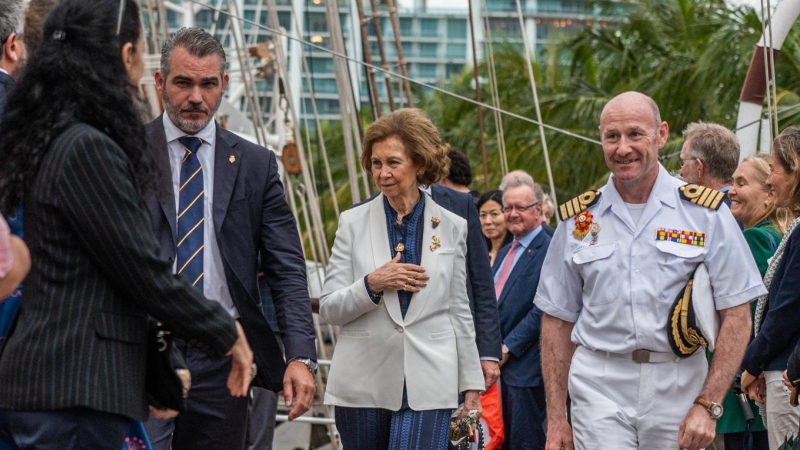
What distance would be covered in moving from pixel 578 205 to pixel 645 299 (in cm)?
53

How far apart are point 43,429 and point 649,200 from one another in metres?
2.60

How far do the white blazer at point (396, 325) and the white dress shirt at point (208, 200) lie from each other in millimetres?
897

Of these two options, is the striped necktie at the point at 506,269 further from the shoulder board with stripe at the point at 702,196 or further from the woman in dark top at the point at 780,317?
the shoulder board with stripe at the point at 702,196

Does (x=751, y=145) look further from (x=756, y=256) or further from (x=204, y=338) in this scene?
(x=204, y=338)

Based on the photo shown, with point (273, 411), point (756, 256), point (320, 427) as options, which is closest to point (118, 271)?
point (756, 256)

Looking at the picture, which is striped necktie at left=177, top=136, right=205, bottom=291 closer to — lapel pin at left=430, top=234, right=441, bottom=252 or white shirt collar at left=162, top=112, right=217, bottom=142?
white shirt collar at left=162, top=112, right=217, bottom=142

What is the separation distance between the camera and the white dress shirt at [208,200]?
→ 4.86 m

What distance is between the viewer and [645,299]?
498cm

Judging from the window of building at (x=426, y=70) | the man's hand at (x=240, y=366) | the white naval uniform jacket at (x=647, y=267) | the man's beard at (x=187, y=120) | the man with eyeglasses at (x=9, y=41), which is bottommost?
the man's hand at (x=240, y=366)

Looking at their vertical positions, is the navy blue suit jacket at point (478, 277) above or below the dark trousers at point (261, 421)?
above

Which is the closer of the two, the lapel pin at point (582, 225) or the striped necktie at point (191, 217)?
the striped necktie at point (191, 217)

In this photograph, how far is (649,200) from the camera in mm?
5133

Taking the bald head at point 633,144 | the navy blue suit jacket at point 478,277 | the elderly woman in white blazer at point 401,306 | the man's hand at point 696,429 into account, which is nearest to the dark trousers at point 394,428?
the elderly woman in white blazer at point 401,306

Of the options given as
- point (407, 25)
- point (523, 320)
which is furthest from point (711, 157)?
point (407, 25)
